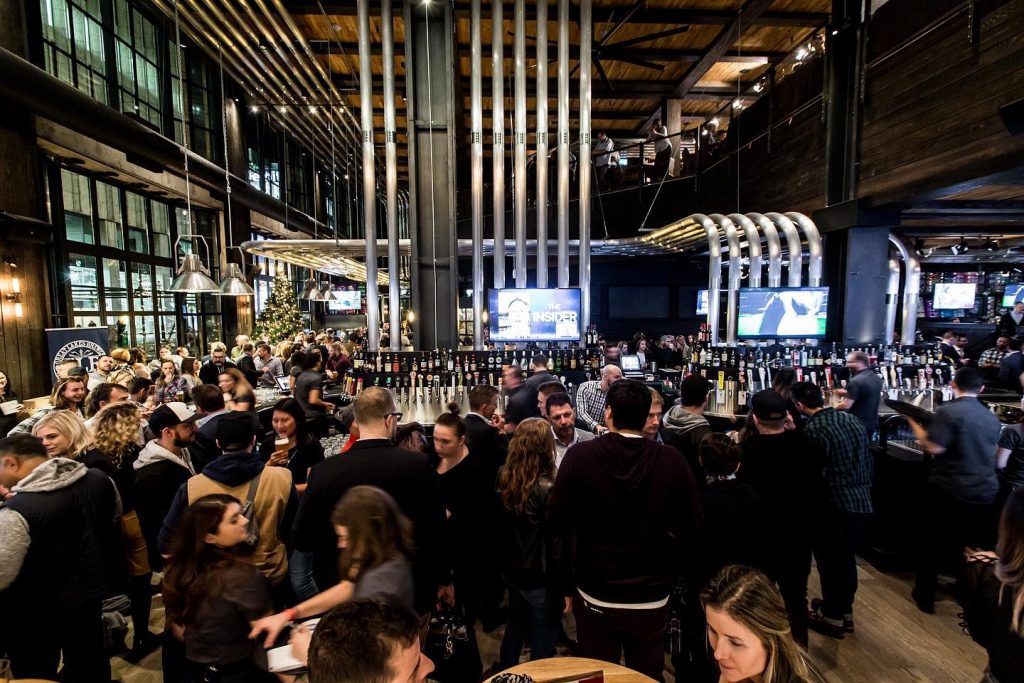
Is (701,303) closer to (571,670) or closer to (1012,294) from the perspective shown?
(1012,294)

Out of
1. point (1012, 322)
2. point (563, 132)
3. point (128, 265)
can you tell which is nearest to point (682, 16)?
point (563, 132)

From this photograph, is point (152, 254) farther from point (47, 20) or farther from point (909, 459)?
point (909, 459)

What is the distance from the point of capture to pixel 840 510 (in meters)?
3.10

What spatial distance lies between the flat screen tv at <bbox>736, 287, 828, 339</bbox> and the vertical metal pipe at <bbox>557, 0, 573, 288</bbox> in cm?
232

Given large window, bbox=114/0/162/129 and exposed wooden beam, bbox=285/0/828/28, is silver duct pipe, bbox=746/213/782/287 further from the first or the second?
large window, bbox=114/0/162/129

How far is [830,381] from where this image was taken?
18.2 feet

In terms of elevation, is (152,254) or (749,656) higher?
(152,254)

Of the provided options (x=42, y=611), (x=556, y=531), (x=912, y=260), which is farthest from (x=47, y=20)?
(x=912, y=260)

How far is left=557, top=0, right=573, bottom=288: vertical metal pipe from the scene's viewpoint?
6137 mm

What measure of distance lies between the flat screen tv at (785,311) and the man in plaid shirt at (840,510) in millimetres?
2924

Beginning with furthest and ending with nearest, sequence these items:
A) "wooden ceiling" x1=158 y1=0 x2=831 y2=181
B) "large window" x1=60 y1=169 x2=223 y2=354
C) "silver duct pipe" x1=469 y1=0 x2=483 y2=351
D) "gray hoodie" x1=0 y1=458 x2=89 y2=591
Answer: "large window" x1=60 y1=169 x2=223 y2=354 → "wooden ceiling" x1=158 y1=0 x2=831 y2=181 → "silver duct pipe" x1=469 y1=0 x2=483 y2=351 → "gray hoodie" x1=0 y1=458 x2=89 y2=591

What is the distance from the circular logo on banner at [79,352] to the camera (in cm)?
657

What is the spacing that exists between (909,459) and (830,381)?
1830mm

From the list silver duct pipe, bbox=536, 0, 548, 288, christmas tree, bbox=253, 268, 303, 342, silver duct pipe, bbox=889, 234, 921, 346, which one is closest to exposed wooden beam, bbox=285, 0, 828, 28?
silver duct pipe, bbox=536, 0, 548, 288
